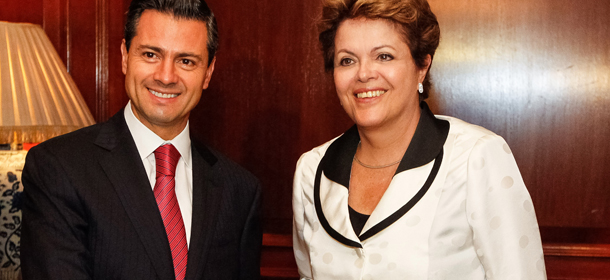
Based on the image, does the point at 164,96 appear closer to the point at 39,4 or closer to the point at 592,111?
the point at 39,4

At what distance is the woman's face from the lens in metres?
1.62

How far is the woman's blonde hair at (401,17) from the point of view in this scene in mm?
1601

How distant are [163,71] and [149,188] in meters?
0.40

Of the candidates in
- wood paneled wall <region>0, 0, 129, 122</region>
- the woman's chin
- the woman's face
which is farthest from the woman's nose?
wood paneled wall <region>0, 0, 129, 122</region>

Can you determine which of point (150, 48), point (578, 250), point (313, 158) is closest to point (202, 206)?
point (313, 158)

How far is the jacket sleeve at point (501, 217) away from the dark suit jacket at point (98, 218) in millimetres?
876

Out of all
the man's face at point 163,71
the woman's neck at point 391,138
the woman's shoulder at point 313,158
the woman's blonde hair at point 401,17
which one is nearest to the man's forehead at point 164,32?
the man's face at point 163,71

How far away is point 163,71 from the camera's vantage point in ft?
5.66

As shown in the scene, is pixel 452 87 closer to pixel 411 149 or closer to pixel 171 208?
pixel 411 149

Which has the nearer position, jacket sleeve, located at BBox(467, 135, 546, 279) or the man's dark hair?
jacket sleeve, located at BBox(467, 135, 546, 279)

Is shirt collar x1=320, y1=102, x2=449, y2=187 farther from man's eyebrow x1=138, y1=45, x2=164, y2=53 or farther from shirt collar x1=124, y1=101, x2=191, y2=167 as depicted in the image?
man's eyebrow x1=138, y1=45, x2=164, y2=53

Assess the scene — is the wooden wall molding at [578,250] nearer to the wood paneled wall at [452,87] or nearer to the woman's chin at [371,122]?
the wood paneled wall at [452,87]

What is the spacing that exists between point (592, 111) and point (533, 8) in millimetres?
555

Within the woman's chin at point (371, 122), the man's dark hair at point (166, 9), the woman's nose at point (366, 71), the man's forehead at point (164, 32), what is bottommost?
the woman's chin at point (371, 122)
